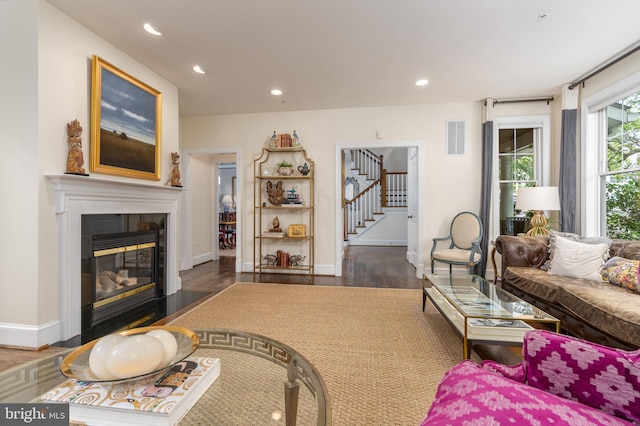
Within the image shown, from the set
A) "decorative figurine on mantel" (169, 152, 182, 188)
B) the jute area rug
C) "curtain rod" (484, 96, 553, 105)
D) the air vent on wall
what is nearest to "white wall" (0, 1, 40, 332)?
the jute area rug

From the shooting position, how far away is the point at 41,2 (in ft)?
7.35

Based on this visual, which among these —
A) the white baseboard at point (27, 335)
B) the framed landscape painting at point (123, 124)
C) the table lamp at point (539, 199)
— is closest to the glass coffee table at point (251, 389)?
the white baseboard at point (27, 335)

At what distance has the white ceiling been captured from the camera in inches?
91.5

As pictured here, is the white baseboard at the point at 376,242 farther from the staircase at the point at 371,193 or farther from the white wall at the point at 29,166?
the white wall at the point at 29,166

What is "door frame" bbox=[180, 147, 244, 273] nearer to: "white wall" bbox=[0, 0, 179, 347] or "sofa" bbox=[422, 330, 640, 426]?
"white wall" bbox=[0, 0, 179, 347]

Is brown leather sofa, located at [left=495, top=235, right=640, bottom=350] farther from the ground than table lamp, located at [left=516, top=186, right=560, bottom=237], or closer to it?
closer to it

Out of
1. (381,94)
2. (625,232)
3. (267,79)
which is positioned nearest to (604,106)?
(625,232)

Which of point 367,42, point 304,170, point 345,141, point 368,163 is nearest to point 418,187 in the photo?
point 345,141

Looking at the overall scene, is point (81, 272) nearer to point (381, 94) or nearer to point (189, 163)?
point (189, 163)

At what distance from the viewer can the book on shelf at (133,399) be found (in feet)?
2.79

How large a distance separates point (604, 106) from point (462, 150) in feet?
5.23

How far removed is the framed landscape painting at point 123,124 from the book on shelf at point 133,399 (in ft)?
7.74

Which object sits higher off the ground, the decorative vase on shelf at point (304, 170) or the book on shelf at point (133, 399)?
the decorative vase on shelf at point (304, 170)

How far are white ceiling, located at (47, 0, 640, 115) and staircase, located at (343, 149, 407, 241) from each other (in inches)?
188
